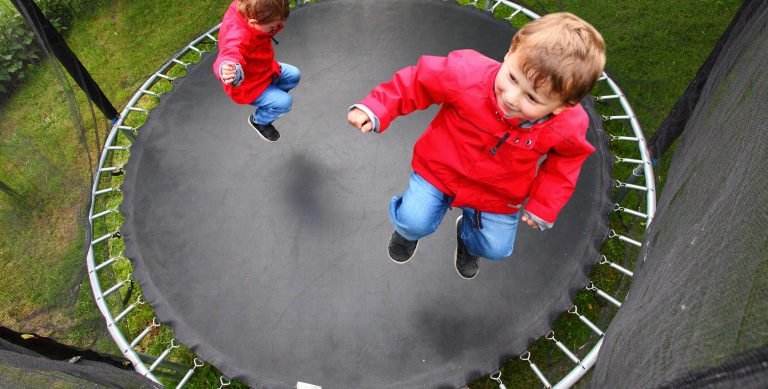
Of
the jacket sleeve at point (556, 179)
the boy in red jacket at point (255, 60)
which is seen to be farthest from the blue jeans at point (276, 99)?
the jacket sleeve at point (556, 179)

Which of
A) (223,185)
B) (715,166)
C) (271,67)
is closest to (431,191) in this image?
(715,166)

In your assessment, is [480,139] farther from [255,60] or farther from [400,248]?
[255,60]

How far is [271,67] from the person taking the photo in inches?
67.1

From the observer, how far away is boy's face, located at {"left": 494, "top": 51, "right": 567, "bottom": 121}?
905mm

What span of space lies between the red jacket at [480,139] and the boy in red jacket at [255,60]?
46 centimetres

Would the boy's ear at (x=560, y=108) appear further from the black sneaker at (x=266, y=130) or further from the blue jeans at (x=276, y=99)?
the black sneaker at (x=266, y=130)

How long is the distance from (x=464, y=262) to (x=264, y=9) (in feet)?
3.24

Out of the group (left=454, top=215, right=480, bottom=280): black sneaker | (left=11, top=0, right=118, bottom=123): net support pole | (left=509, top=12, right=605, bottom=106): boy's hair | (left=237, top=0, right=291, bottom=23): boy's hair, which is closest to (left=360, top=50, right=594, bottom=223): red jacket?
(left=509, top=12, right=605, bottom=106): boy's hair

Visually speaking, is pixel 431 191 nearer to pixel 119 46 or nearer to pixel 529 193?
pixel 529 193

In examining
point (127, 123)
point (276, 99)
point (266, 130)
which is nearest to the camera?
point (276, 99)

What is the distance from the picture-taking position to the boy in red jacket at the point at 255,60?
139 centimetres

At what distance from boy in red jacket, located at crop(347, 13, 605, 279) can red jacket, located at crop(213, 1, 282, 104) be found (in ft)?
1.72

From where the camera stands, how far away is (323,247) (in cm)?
176

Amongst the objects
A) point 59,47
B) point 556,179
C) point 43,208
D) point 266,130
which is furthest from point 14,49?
point 556,179
